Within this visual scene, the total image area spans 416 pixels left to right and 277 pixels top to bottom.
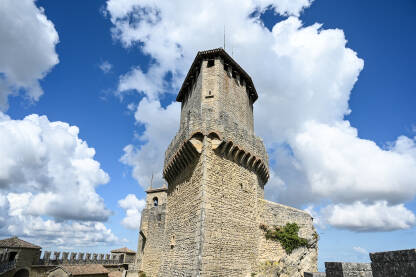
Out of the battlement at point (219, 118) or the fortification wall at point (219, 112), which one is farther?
the fortification wall at point (219, 112)

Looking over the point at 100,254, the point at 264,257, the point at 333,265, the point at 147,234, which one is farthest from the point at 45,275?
the point at 333,265

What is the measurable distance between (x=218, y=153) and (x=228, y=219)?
3.06 meters

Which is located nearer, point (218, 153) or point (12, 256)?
point (218, 153)

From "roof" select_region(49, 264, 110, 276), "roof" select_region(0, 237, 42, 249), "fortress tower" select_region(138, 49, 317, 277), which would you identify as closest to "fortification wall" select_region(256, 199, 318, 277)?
"fortress tower" select_region(138, 49, 317, 277)

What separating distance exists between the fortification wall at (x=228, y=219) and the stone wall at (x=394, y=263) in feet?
20.8

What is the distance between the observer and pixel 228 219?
1072 cm

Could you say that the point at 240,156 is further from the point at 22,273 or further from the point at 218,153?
the point at 22,273

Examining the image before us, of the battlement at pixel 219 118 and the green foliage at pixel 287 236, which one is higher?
the battlement at pixel 219 118

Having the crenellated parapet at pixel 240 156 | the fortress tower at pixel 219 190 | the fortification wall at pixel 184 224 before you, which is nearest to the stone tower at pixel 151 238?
the fortification wall at pixel 184 224

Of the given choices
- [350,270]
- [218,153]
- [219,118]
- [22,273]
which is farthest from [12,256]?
[350,270]

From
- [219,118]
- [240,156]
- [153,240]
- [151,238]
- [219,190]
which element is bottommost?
[153,240]

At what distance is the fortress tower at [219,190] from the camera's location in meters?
10.0

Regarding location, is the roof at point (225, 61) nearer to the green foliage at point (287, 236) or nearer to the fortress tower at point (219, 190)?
the fortress tower at point (219, 190)

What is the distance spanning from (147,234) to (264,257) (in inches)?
548
